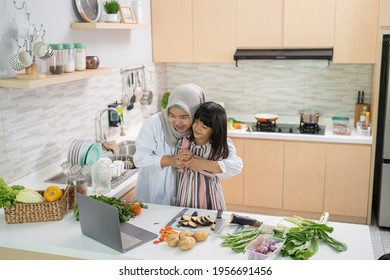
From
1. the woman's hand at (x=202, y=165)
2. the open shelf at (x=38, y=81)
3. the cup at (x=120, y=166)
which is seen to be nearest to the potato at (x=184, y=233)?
the woman's hand at (x=202, y=165)

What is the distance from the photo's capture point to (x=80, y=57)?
10.8ft

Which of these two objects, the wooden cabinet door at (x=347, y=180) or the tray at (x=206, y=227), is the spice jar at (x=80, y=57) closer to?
the tray at (x=206, y=227)

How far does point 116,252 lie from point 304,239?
869mm

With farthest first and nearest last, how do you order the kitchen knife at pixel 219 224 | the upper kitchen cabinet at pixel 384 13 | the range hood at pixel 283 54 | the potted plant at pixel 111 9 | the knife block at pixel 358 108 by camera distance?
the knife block at pixel 358 108
the range hood at pixel 283 54
the upper kitchen cabinet at pixel 384 13
the potted plant at pixel 111 9
the kitchen knife at pixel 219 224

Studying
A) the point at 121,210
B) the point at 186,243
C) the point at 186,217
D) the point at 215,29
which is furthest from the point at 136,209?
the point at 215,29

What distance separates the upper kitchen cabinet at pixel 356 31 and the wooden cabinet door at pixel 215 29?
3.31 feet

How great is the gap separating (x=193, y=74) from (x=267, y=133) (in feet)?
4.06

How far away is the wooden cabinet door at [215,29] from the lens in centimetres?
475

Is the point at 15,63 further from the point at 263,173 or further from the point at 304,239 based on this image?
the point at 263,173

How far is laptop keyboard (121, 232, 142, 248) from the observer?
2246 millimetres

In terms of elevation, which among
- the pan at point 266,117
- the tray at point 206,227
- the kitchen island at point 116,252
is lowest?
the kitchen island at point 116,252

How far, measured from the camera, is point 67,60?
10.5 ft

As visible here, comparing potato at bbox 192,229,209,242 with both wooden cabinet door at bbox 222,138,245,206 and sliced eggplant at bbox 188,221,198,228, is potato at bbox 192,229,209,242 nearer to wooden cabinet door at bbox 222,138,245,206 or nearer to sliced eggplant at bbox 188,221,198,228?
sliced eggplant at bbox 188,221,198,228

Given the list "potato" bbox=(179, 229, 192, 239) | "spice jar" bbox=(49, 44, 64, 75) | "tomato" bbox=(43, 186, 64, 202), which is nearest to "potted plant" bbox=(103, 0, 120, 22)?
"spice jar" bbox=(49, 44, 64, 75)
